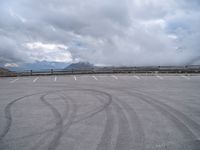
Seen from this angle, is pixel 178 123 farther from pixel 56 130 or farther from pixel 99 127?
pixel 56 130

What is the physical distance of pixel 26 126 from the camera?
14.7ft

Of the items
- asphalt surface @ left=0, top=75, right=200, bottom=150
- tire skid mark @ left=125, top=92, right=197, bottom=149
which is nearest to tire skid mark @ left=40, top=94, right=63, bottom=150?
asphalt surface @ left=0, top=75, right=200, bottom=150

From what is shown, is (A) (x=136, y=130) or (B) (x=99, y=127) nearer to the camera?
(A) (x=136, y=130)

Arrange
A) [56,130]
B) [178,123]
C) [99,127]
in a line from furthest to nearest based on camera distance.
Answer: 1. [178,123]
2. [99,127]
3. [56,130]

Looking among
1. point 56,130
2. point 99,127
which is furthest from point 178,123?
point 56,130

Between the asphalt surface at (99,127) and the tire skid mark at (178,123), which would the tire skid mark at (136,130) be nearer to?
the asphalt surface at (99,127)

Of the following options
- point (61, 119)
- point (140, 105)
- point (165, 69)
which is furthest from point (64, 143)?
point (165, 69)

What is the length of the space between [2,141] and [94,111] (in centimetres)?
311

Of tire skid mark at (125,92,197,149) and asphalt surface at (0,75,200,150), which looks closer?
asphalt surface at (0,75,200,150)

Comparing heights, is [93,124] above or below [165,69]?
below

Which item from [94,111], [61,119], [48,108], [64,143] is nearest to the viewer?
[64,143]

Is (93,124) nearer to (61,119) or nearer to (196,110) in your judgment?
(61,119)

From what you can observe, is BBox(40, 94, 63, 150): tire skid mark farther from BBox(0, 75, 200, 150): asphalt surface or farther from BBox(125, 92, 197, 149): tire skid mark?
BBox(125, 92, 197, 149): tire skid mark

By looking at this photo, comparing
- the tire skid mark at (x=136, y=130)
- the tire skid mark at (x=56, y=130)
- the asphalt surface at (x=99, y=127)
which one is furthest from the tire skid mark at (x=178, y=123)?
the tire skid mark at (x=56, y=130)
